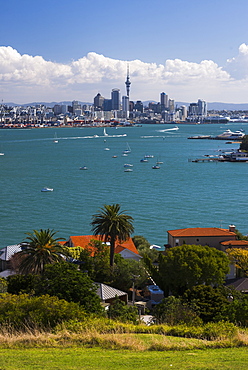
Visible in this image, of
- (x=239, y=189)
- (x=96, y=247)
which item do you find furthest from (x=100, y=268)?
(x=239, y=189)

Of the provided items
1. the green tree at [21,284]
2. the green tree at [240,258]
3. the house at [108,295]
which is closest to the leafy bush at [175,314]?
the house at [108,295]

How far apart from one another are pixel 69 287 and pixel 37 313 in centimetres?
279

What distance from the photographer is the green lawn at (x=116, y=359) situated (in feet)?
29.0

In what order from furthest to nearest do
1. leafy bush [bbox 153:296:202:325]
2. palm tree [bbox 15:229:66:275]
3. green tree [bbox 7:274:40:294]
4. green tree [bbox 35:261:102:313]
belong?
palm tree [bbox 15:229:66:275]
green tree [bbox 7:274:40:294]
green tree [bbox 35:261:102:313]
leafy bush [bbox 153:296:202:325]

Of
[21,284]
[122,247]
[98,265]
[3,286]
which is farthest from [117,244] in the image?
[21,284]

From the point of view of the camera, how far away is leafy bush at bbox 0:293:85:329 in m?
12.2

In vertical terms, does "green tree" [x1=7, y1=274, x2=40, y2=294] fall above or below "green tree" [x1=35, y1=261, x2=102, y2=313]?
below

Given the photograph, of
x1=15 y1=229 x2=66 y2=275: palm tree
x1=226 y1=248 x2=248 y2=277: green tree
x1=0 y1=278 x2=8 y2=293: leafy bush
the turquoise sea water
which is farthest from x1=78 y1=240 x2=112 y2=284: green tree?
the turquoise sea water

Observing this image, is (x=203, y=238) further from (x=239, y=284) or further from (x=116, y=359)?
(x=116, y=359)

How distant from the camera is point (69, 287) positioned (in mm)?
15141

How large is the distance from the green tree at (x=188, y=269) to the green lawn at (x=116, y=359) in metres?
9.02

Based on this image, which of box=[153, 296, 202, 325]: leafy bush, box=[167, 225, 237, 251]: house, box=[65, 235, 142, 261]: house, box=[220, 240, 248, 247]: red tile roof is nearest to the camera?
box=[153, 296, 202, 325]: leafy bush

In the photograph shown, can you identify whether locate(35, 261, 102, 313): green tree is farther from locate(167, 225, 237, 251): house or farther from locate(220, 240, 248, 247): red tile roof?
locate(220, 240, 248, 247): red tile roof

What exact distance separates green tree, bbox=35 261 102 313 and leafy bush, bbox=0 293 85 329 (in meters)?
1.81
